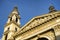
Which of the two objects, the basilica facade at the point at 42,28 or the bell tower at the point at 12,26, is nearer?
the basilica facade at the point at 42,28

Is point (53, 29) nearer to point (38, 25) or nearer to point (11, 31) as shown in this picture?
point (38, 25)

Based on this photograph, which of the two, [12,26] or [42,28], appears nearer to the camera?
[42,28]

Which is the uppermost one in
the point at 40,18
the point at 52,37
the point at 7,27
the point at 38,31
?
the point at 7,27

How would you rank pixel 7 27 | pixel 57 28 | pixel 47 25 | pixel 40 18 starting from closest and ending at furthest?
pixel 57 28
pixel 47 25
pixel 40 18
pixel 7 27

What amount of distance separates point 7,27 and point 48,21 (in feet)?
40.4

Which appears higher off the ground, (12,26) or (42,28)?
(12,26)

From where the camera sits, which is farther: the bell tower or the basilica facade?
the bell tower

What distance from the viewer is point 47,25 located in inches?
910

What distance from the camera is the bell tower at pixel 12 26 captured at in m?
30.5

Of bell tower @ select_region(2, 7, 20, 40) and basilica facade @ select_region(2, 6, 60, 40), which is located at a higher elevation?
bell tower @ select_region(2, 7, 20, 40)

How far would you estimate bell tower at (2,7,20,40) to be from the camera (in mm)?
30545

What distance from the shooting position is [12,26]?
31.9 m

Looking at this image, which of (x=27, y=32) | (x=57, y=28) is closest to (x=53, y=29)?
(x=57, y=28)

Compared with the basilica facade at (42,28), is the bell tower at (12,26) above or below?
above
